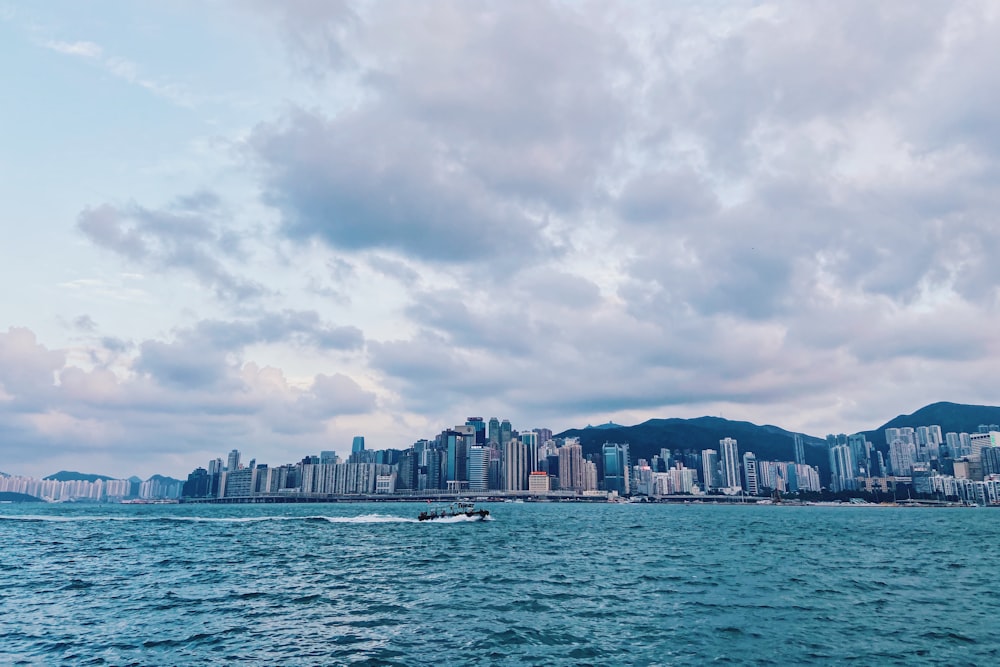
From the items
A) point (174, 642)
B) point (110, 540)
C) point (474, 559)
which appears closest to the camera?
point (174, 642)

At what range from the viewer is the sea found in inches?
1131

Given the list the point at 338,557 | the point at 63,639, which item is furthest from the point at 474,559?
the point at 63,639

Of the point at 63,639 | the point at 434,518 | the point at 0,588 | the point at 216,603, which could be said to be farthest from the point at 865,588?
the point at 434,518

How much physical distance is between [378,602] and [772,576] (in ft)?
108

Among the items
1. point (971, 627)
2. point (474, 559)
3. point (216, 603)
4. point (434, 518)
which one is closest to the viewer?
point (971, 627)

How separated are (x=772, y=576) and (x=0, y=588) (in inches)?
2385

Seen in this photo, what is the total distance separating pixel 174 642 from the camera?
100 feet

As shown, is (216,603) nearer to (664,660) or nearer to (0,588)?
(0,588)

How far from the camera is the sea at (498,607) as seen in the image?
1131 inches

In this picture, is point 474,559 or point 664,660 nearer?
point 664,660

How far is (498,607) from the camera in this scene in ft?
128

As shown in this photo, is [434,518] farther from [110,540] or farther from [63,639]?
[63,639]

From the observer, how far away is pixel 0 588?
47.2 m

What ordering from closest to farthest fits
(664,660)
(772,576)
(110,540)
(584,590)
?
(664,660)
(584,590)
(772,576)
(110,540)
